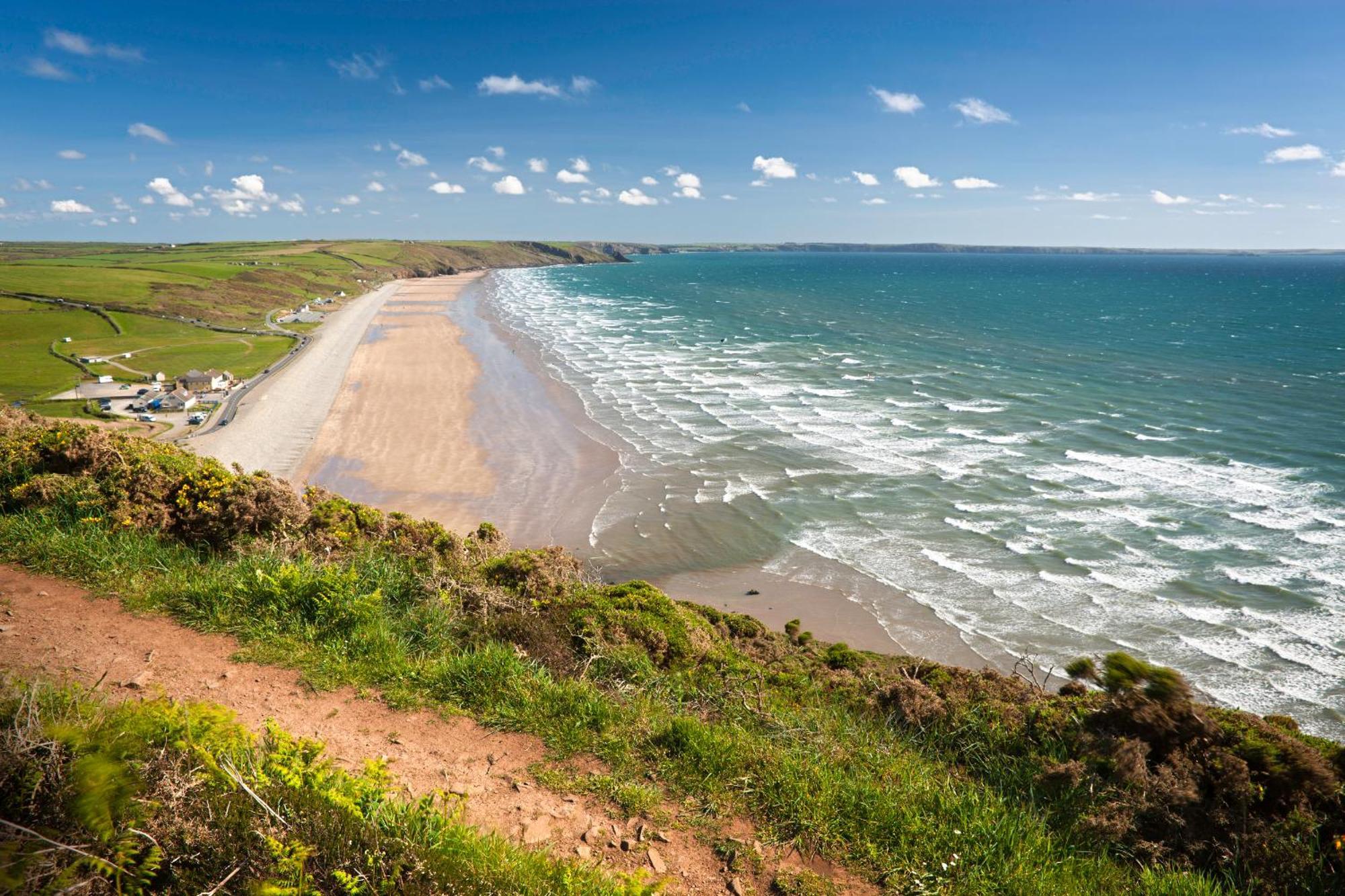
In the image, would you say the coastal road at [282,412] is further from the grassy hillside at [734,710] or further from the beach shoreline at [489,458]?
the grassy hillside at [734,710]

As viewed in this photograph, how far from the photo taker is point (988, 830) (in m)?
5.44

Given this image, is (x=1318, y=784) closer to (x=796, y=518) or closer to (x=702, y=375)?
(x=796, y=518)

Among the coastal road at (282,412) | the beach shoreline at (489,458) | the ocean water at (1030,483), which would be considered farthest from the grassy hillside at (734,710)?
the coastal road at (282,412)

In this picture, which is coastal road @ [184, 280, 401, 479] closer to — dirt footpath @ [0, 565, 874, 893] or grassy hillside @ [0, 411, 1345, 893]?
grassy hillside @ [0, 411, 1345, 893]

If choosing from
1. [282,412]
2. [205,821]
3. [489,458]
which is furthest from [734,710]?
[282,412]

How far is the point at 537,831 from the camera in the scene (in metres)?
5.30

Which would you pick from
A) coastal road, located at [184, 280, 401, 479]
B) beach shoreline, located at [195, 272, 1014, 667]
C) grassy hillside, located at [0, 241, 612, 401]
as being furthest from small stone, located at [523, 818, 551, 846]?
grassy hillside, located at [0, 241, 612, 401]

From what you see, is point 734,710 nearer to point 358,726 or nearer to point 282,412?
point 358,726

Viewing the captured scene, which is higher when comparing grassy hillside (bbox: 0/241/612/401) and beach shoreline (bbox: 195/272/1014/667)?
grassy hillside (bbox: 0/241/612/401)

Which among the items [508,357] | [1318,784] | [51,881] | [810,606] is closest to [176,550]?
[51,881]

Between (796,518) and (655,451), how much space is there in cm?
961

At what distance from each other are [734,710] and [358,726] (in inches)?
149

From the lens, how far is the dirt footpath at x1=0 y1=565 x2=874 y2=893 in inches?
206

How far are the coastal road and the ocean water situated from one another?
51.3ft
